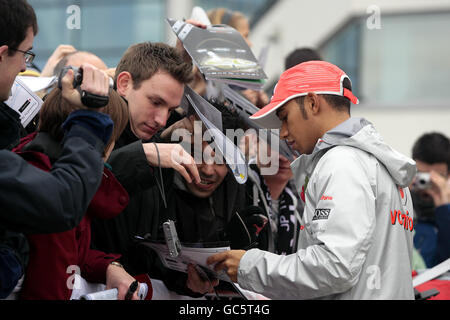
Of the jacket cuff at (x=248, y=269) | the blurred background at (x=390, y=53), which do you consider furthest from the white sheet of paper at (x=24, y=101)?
the blurred background at (x=390, y=53)

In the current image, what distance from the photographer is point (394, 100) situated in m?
11.1

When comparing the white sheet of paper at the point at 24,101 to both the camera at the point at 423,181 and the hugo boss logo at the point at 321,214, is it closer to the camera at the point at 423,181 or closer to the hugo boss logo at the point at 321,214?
the hugo boss logo at the point at 321,214

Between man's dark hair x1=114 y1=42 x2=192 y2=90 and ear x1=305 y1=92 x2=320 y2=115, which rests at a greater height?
man's dark hair x1=114 y1=42 x2=192 y2=90

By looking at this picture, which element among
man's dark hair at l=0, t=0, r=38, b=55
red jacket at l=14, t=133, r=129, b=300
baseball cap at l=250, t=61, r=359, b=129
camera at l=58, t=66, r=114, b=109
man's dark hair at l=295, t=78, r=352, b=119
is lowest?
red jacket at l=14, t=133, r=129, b=300

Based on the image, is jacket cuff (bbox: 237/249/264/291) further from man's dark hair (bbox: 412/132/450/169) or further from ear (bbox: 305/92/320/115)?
man's dark hair (bbox: 412/132/450/169)

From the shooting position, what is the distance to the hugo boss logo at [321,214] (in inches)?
83.3

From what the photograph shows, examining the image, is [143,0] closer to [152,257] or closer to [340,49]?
[340,49]

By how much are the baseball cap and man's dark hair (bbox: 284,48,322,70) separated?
1.41 m

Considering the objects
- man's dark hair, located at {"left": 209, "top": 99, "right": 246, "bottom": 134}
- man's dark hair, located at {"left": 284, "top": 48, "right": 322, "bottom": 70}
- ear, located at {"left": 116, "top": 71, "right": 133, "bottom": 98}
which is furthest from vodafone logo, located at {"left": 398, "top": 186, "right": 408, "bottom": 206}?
man's dark hair, located at {"left": 284, "top": 48, "right": 322, "bottom": 70}

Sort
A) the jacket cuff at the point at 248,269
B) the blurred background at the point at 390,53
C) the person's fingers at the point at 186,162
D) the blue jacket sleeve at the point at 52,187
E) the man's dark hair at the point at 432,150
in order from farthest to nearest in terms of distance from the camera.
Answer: the blurred background at the point at 390,53 < the man's dark hair at the point at 432,150 < the person's fingers at the point at 186,162 < the jacket cuff at the point at 248,269 < the blue jacket sleeve at the point at 52,187

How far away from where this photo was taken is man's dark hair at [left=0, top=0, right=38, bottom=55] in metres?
1.79

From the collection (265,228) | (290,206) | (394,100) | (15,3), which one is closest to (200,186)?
(265,228)

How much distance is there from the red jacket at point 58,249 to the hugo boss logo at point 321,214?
2.06 feet
